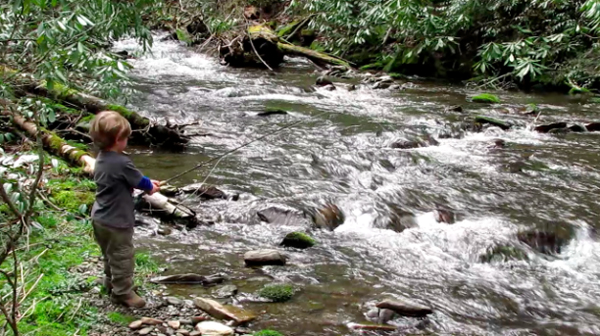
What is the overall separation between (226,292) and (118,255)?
839 mm

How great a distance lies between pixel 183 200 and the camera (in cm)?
607

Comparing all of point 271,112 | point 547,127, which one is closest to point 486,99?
point 547,127

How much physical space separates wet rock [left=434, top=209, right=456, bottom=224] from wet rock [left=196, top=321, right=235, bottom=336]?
3.29 m

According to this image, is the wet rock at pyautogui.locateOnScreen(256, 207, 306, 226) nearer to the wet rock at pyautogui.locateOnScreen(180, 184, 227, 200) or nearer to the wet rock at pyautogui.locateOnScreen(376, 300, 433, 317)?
the wet rock at pyautogui.locateOnScreen(180, 184, 227, 200)

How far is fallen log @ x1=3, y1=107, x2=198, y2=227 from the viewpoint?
17.9 ft

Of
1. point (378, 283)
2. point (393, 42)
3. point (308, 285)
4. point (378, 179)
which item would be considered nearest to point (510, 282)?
point (378, 283)

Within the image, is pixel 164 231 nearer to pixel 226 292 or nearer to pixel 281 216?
pixel 281 216

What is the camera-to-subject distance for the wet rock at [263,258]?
4.58 metres

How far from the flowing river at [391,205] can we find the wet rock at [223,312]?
12 centimetres

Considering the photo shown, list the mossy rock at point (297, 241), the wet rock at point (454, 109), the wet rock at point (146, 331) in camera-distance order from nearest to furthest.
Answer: the wet rock at point (146, 331) < the mossy rock at point (297, 241) < the wet rock at point (454, 109)

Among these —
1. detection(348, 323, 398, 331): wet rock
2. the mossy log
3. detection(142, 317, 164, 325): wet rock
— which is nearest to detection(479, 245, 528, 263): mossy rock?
detection(348, 323, 398, 331): wet rock

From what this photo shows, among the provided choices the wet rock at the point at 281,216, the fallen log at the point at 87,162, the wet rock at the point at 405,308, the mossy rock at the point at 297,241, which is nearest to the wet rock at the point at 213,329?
the wet rock at the point at 405,308

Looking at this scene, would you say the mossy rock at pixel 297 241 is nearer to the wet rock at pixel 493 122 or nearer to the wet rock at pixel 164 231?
the wet rock at pixel 164 231

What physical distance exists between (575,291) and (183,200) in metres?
3.87
